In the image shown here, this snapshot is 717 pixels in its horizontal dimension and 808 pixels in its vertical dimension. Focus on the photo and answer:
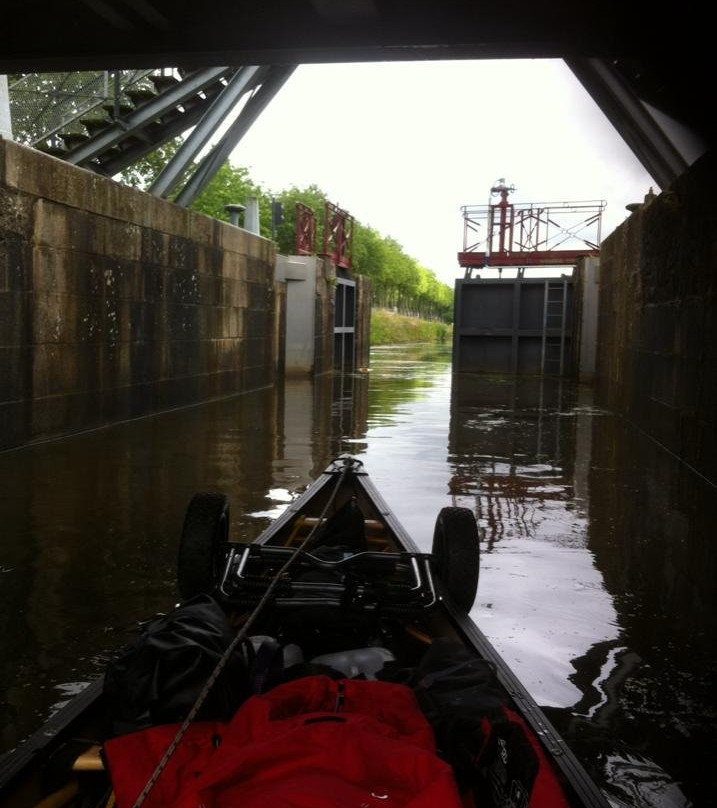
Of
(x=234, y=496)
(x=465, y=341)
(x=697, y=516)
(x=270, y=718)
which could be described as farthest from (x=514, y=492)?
(x=465, y=341)

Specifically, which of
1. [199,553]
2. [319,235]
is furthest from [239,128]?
[319,235]

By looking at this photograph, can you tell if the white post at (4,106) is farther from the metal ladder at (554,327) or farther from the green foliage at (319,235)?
the metal ladder at (554,327)

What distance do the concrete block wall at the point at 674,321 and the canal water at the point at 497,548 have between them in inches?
18.2

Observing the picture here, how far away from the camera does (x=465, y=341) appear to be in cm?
2444

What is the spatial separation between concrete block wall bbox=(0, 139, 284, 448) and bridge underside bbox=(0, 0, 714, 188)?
228 centimetres

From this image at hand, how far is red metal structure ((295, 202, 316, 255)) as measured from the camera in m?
21.2

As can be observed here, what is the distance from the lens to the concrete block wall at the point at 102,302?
8914mm

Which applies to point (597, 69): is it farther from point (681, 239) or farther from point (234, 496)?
point (234, 496)

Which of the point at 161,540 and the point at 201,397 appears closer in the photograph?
the point at 161,540

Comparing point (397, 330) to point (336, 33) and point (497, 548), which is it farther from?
point (497, 548)

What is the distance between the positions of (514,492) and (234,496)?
7.94 ft

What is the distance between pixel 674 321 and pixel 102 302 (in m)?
6.87

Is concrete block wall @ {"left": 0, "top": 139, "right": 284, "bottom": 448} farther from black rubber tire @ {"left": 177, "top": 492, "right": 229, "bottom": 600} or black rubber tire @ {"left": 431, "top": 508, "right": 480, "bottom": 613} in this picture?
black rubber tire @ {"left": 431, "top": 508, "right": 480, "bottom": 613}

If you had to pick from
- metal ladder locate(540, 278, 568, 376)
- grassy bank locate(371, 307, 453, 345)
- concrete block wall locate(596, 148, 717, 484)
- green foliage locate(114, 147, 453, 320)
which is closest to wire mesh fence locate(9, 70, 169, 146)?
green foliage locate(114, 147, 453, 320)
